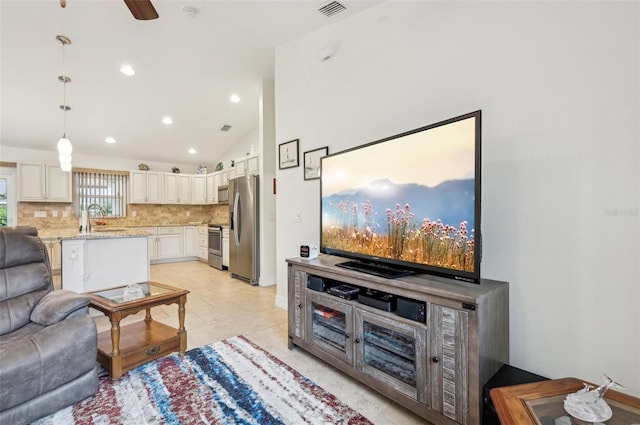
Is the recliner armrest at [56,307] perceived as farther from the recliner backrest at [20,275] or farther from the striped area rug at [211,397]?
the striped area rug at [211,397]

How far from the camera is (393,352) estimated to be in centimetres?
170

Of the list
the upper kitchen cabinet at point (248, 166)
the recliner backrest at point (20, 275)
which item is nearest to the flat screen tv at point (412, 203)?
the recliner backrest at point (20, 275)

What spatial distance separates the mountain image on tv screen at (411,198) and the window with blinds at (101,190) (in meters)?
6.30

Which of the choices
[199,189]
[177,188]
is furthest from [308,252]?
[177,188]

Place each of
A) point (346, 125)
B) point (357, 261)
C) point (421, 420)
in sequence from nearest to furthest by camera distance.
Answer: point (421, 420)
point (357, 261)
point (346, 125)

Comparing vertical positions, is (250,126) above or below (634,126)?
above

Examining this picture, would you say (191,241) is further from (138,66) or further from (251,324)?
(251,324)

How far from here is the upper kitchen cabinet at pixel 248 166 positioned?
4.98 meters

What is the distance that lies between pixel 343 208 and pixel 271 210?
2433mm

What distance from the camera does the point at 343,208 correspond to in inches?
89.0

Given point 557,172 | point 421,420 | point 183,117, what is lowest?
point 421,420

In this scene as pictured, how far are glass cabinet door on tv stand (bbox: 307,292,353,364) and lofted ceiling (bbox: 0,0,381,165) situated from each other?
2584 mm

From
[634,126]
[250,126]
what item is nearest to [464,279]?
[634,126]

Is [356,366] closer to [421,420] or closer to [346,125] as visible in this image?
[421,420]
